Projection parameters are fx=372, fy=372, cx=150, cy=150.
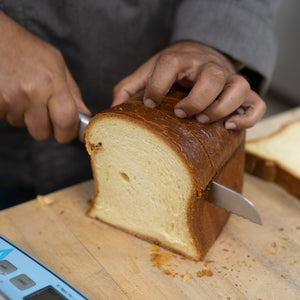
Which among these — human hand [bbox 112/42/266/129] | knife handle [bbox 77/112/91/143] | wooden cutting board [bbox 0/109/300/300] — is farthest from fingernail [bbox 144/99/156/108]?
wooden cutting board [bbox 0/109/300/300]

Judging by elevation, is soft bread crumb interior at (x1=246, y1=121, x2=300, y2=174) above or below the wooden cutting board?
above

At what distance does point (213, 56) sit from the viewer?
5.35 feet

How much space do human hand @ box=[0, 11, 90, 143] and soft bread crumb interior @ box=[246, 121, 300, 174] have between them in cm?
101

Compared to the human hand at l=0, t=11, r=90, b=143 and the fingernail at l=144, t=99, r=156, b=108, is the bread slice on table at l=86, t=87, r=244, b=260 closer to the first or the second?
the fingernail at l=144, t=99, r=156, b=108

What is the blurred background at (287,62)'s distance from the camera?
4758mm

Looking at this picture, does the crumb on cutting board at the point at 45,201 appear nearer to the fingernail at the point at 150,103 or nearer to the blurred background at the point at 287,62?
the fingernail at the point at 150,103

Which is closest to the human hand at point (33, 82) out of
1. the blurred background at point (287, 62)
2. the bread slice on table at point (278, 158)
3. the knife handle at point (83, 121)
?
the knife handle at point (83, 121)

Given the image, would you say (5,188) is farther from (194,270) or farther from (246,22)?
(246,22)

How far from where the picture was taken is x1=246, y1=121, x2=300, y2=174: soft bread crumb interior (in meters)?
1.92

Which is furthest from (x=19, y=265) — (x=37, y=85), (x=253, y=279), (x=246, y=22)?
(x=246, y=22)

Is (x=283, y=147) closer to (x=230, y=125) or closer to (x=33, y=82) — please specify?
(x=230, y=125)

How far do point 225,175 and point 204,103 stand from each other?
0.35m

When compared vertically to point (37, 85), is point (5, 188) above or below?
below

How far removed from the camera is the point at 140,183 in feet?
4.74
